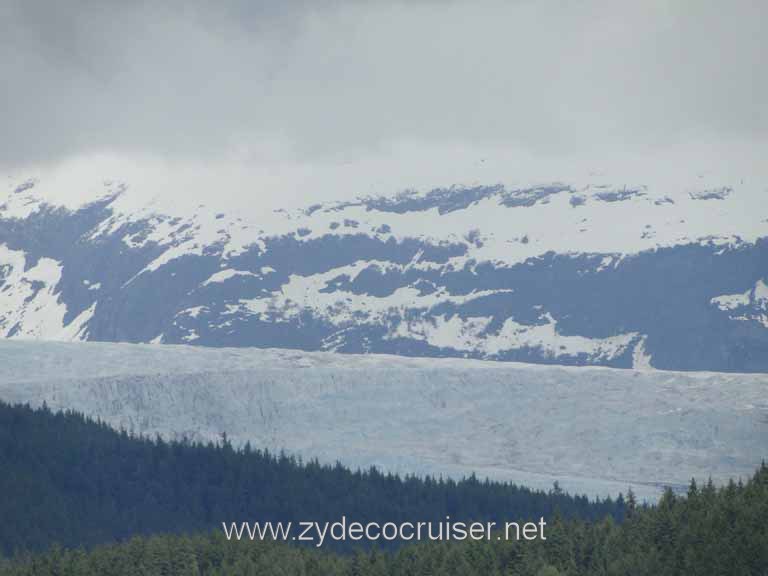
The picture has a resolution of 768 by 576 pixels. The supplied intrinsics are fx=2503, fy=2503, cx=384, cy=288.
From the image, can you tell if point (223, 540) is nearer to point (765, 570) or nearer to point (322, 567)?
point (322, 567)

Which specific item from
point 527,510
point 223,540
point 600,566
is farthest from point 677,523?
point 527,510

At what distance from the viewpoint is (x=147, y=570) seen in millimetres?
148000

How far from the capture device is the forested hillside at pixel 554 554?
13325 centimetres

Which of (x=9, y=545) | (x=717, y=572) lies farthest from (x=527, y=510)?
(x=717, y=572)

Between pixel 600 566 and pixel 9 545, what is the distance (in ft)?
214

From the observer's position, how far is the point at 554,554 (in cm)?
14425

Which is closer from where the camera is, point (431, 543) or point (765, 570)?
point (765, 570)

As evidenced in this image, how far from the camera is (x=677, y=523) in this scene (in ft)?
461

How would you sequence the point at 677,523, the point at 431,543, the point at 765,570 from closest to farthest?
the point at 765,570 < the point at 677,523 < the point at 431,543

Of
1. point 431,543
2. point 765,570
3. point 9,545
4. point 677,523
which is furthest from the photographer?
point 9,545

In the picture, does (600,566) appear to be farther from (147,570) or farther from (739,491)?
(147,570)

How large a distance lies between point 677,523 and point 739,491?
7301mm

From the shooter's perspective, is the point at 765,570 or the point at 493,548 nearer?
the point at 765,570

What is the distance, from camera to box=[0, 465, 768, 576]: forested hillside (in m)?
133
